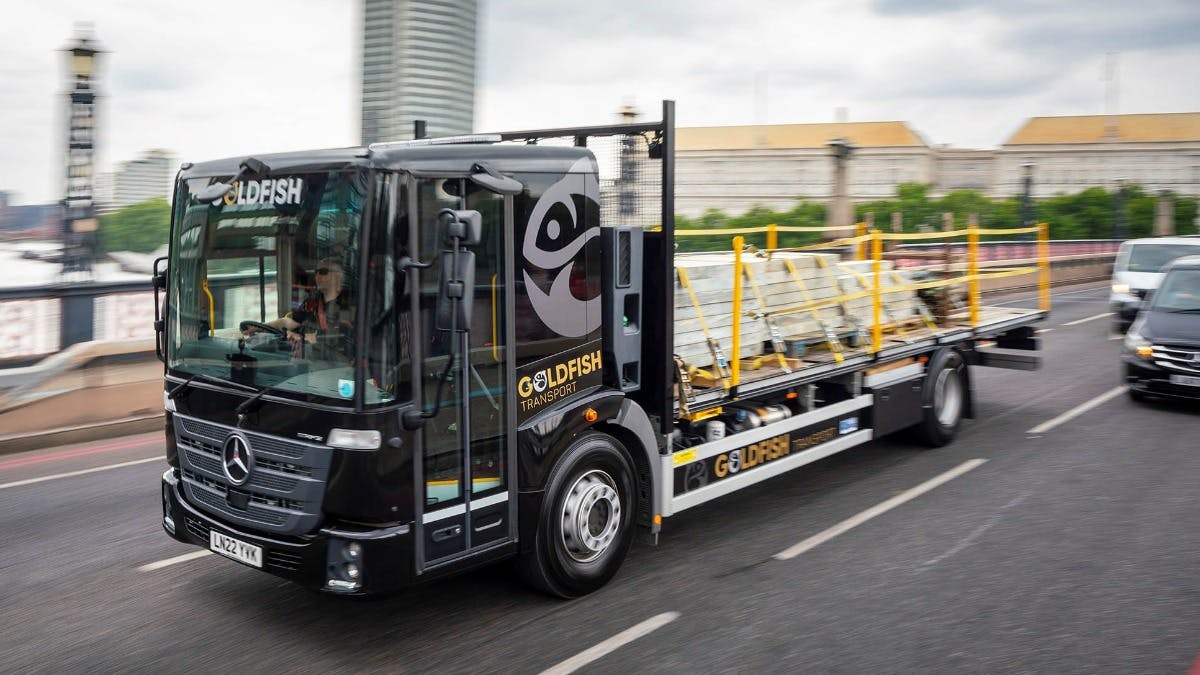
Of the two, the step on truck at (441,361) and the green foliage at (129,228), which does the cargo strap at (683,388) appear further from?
the green foliage at (129,228)

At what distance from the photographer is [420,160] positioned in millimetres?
4625

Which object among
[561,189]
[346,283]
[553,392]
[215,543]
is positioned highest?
[561,189]

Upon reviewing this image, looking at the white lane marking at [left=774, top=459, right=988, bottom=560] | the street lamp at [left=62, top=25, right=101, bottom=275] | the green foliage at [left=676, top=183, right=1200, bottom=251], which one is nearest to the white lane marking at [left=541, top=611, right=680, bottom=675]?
the white lane marking at [left=774, top=459, right=988, bottom=560]

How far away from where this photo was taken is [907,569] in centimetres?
605

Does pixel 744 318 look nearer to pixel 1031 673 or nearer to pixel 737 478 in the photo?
pixel 737 478

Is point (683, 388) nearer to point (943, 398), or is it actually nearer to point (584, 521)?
point (584, 521)

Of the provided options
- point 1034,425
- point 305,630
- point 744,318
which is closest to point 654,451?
point 744,318

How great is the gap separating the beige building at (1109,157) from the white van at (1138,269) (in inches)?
2977

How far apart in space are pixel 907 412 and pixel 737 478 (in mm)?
2759

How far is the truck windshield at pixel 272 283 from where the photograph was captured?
454 cm

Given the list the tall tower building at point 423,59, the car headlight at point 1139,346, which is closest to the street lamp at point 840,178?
the car headlight at point 1139,346

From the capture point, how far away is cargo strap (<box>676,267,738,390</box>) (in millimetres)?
6492

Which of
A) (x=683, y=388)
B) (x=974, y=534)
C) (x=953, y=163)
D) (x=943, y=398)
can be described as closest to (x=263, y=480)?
(x=683, y=388)

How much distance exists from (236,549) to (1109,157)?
101357mm
